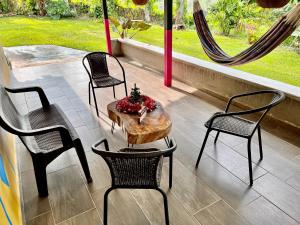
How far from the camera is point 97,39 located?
8.77 metres

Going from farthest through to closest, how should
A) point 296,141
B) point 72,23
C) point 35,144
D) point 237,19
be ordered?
point 72,23 < point 237,19 < point 296,141 < point 35,144

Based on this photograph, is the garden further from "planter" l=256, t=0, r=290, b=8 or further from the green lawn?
"planter" l=256, t=0, r=290, b=8

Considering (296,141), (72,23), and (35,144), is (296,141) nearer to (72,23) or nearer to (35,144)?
(35,144)

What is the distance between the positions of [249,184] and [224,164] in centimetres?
30

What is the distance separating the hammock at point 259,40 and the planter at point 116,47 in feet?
10.5

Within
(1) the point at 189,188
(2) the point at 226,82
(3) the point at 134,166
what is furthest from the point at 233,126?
(2) the point at 226,82

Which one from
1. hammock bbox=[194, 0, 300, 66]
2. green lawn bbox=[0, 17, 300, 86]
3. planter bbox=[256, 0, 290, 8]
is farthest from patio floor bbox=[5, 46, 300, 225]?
green lawn bbox=[0, 17, 300, 86]

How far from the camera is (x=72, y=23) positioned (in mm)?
11117

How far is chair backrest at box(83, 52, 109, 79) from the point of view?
11.0 ft

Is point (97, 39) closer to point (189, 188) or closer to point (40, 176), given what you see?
point (40, 176)

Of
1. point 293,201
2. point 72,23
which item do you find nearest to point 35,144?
Result: point 293,201

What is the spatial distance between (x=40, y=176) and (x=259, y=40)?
2.65 metres

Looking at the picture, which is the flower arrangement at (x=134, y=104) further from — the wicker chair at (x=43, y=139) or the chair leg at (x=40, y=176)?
the chair leg at (x=40, y=176)

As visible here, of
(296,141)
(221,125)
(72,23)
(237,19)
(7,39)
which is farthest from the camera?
(72,23)
